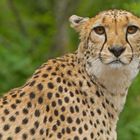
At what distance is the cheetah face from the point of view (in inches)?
346

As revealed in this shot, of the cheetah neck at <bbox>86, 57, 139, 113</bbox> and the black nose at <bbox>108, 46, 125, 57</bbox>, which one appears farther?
the cheetah neck at <bbox>86, 57, 139, 113</bbox>

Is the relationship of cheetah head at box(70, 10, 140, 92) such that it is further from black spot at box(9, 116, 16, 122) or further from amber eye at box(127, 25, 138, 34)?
black spot at box(9, 116, 16, 122)

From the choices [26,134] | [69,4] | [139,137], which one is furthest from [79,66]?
[69,4]

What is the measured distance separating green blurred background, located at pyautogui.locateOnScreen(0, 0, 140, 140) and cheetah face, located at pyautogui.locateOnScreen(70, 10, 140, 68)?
244 centimetres

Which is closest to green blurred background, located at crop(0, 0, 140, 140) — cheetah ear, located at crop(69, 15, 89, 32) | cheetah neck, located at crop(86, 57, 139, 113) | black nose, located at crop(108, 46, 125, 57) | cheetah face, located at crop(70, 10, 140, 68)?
cheetah ear, located at crop(69, 15, 89, 32)

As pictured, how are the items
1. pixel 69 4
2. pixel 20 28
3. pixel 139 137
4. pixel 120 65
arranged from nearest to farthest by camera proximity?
pixel 120 65 → pixel 139 137 → pixel 69 4 → pixel 20 28

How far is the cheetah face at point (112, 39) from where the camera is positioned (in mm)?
8797

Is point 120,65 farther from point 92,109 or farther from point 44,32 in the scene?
point 44,32

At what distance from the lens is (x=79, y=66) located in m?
9.38

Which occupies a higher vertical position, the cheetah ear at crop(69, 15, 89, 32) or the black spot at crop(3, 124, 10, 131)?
the cheetah ear at crop(69, 15, 89, 32)

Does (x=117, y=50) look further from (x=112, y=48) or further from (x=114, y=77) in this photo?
(x=114, y=77)

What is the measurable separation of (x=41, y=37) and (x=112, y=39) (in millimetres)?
7581

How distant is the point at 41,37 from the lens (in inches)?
645

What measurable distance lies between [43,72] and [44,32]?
286 inches
